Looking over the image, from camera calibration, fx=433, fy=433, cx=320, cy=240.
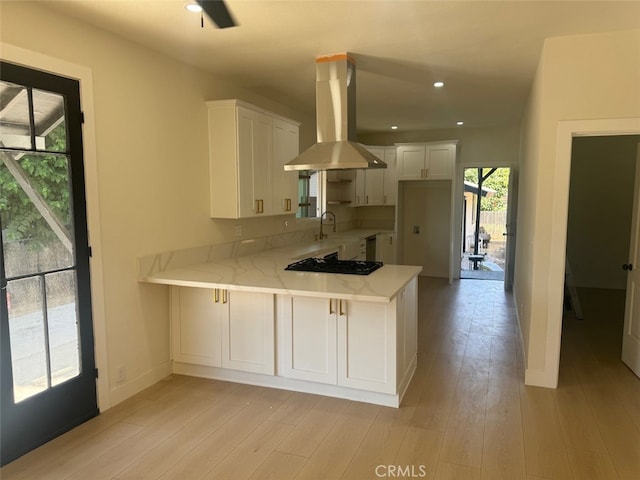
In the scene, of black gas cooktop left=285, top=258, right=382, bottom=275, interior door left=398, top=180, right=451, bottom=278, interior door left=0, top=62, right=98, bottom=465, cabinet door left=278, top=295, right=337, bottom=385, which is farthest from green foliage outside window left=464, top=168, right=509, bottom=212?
interior door left=0, top=62, right=98, bottom=465

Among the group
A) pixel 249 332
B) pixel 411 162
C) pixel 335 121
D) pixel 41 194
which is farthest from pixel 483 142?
pixel 41 194

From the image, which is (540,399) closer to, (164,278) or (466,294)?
(164,278)

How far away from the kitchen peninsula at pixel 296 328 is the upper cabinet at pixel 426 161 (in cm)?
392

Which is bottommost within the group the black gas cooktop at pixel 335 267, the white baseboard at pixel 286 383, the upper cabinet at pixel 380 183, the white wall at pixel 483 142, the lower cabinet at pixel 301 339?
the white baseboard at pixel 286 383

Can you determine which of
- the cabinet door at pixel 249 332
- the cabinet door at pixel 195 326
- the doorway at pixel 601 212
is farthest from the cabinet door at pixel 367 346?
the doorway at pixel 601 212

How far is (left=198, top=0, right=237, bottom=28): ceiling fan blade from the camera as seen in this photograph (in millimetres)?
1466

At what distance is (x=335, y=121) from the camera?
362 cm

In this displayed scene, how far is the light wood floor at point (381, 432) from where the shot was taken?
2.35 m

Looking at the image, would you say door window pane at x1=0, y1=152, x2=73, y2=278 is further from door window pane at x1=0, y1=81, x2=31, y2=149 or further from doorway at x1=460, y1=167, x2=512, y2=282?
doorway at x1=460, y1=167, x2=512, y2=282

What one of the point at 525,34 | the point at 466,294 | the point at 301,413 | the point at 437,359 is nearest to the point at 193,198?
the point at 301,413

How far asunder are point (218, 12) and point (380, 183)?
6159 mm

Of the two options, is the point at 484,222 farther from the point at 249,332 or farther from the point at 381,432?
the point at 381,432

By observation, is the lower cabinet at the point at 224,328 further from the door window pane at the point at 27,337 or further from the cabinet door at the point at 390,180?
the cabinet door at the point at 390,180

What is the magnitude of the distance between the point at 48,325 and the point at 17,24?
1726 mm
